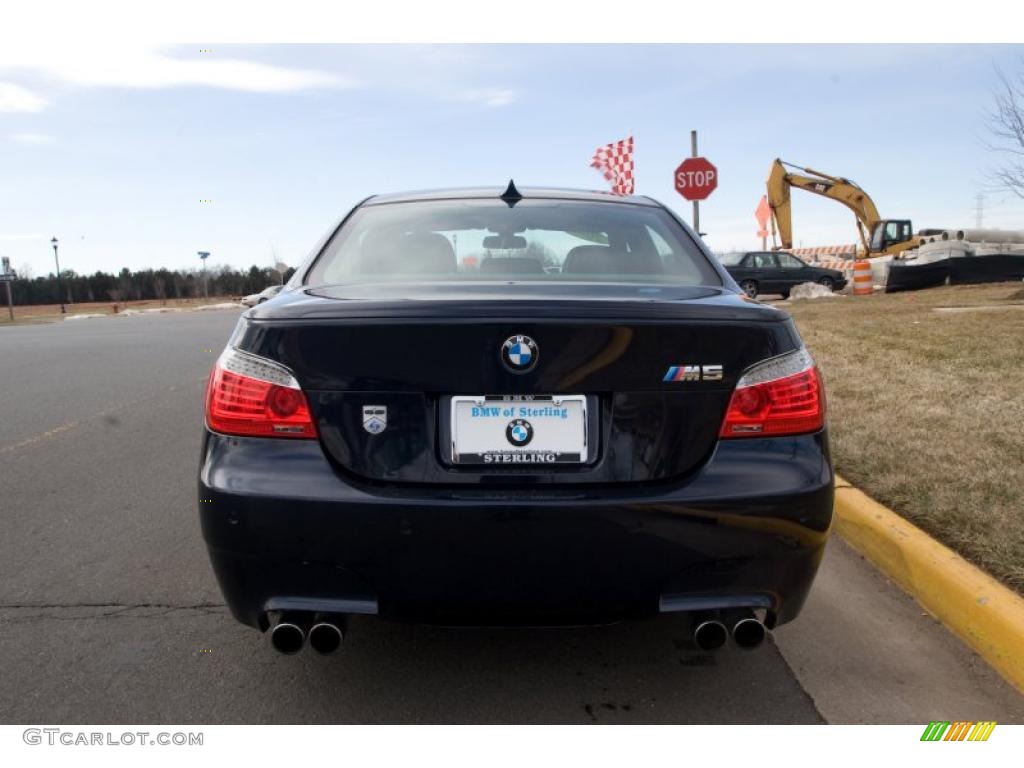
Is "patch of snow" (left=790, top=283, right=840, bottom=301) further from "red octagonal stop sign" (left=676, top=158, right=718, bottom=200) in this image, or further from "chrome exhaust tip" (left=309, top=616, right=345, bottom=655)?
"chrome exhaust tip" (left=309, top=616, right=345, bottom=655)

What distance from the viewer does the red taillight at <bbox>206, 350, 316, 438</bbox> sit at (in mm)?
2225

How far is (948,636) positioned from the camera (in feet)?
9.69

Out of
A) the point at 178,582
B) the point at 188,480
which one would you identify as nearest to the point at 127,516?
the point at 188,480

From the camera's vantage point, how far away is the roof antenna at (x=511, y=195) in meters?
3.47

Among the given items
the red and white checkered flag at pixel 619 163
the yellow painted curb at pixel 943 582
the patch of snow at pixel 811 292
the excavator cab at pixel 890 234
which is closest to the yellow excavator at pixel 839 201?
the excavator cab at pixel 890 234

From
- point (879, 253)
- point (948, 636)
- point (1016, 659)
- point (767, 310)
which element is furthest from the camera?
point (879, 253)

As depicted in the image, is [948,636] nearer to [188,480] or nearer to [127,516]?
[127,516]

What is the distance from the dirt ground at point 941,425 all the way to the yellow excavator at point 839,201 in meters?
18.9

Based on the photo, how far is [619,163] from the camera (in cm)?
1491

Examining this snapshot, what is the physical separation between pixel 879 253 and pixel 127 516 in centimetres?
2979

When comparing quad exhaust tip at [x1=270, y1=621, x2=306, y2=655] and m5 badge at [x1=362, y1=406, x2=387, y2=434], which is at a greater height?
m5 badge at [x1=362, y1=406, x2=387, y2=434]

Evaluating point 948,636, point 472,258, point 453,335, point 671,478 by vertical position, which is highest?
point 472,258
